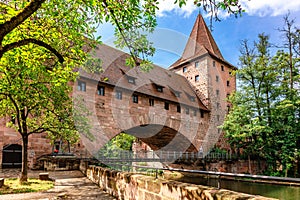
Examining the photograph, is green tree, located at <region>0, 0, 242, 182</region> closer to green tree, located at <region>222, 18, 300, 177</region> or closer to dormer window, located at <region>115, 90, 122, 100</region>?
dormer window, located at <region>115, 90, 122, 100</region>

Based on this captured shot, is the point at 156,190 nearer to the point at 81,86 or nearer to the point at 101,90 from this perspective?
the point at 81,86

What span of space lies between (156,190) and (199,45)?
2715cm

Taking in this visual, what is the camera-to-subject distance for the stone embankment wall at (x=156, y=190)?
205 centimetres

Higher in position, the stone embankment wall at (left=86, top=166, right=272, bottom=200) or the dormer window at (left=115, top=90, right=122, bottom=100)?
the dormer window at (left=115, top=90, right=122, bottom=100)

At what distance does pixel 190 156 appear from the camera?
2439 cm

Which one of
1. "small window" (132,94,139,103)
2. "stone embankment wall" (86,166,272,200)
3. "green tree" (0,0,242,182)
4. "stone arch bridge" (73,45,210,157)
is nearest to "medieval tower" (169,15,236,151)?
"stone arch bridge" (73,45,210,157)

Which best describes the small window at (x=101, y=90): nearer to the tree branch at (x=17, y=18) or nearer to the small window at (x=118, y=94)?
the small window at (x=118, y=94)

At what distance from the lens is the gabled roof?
17.1 meters

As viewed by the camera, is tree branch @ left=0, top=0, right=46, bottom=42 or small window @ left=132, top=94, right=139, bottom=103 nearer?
tree branch @ left=0, top=0, right=46, bottom=42

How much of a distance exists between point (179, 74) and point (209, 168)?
10737 millimetres

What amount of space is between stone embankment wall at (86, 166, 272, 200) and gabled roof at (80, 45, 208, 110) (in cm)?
1057

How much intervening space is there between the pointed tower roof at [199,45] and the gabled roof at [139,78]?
11.1 ft

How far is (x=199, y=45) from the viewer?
28.5 metres

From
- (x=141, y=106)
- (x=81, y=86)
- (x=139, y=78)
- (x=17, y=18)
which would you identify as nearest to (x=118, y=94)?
(x=141, y=106)
